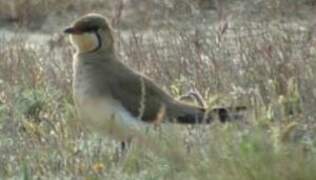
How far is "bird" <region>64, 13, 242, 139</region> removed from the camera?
7066mm

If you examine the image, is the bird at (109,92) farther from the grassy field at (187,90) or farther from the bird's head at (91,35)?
the grassy field at (187,90)

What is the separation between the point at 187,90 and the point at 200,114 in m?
1.44

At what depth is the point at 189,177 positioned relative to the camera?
577 centimetres

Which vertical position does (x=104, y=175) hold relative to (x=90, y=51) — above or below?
below

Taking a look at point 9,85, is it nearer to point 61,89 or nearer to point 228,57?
point 61,89

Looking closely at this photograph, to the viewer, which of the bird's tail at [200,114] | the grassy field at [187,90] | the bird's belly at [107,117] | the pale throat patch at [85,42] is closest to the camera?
the grassy field at [187,90]

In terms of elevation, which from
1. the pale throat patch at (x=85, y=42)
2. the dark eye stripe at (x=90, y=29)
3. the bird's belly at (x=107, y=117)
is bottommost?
the bird's belly at (x=107, y=117)

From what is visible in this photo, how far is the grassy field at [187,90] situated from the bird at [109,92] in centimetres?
14

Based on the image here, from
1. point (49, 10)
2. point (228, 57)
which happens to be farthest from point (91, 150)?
point (49, 10)

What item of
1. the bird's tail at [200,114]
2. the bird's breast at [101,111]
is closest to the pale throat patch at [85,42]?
the bird's breast at [101,111]

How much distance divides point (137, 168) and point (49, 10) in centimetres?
760

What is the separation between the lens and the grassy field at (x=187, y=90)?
19.1 ft

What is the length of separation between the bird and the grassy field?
142 millimetres

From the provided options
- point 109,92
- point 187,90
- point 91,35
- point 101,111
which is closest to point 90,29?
point 91,35
